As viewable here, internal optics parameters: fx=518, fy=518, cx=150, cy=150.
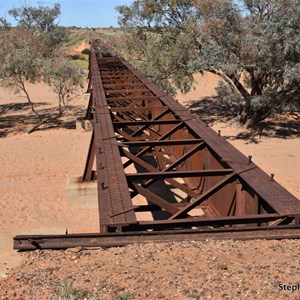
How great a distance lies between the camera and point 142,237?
4.82 meters

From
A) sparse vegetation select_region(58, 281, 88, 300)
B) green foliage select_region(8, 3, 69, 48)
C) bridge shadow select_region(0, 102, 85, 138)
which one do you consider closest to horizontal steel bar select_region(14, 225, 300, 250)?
sparse vegetation select_region(58, 281, 88, 300)

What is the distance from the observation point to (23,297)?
3.88 m

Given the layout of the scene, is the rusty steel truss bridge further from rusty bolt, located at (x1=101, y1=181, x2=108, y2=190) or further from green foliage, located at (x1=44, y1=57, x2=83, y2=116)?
green foliage, located at (x1=44, y1=57, x2=83, y2=116)

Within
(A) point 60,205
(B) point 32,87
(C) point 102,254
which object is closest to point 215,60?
(A) point 60,205

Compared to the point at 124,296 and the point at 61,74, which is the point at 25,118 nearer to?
the point at 61,74

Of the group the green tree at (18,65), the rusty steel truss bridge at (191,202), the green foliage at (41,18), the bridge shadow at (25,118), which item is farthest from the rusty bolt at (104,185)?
the green foliage at (41,18)

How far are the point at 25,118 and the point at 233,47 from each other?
49.6 ft

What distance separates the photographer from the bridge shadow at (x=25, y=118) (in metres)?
28.1

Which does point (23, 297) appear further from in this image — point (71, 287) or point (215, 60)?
point (215, 60)

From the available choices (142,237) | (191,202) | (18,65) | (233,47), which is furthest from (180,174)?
(18,65)

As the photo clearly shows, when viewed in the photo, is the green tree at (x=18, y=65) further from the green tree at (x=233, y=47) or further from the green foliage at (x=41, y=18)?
the green foliage at (x=41, y=18)

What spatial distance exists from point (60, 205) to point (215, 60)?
33.7 ft

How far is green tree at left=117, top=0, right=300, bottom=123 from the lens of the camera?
2030 centimetres

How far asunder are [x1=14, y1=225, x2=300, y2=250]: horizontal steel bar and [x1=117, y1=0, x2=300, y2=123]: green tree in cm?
1624
